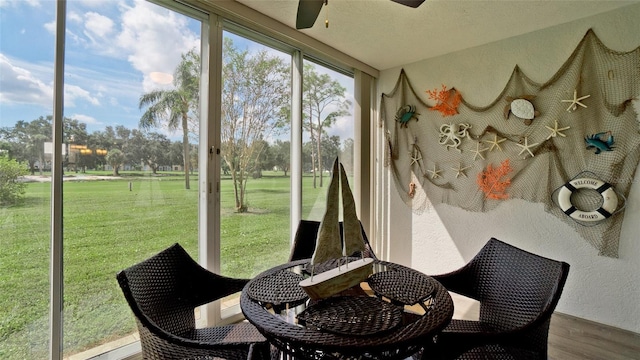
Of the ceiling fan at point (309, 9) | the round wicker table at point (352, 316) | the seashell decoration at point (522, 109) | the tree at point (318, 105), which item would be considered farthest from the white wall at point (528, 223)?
the round wicker table at point (352, 316)

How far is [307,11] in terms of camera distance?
161 centimetres

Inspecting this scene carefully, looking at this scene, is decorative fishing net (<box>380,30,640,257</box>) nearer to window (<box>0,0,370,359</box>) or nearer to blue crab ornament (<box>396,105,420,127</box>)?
blue crab ornament (<box>396,105,420,127</box>)

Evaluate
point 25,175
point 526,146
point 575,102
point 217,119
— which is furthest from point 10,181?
point 575,102

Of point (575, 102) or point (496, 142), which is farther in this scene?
point (496, 142)

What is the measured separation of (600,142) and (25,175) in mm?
3883

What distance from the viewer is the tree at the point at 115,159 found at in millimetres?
1839

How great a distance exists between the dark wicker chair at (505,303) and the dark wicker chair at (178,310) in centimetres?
83

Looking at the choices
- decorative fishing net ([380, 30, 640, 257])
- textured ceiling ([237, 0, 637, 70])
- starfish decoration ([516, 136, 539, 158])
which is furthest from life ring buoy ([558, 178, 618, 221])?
textured ceiling ([237, 0, 637, 70])

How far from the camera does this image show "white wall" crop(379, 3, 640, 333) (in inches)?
91.0

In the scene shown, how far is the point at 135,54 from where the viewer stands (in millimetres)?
1900

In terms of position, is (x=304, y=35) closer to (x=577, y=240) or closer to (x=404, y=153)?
(x=404, y=153)

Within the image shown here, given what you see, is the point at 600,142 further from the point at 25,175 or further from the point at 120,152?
the point at 25,175

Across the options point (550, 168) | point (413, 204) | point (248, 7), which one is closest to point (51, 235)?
point (248, 7)

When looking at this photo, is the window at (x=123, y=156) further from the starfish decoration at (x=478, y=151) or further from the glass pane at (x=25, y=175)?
the starfish decoration at (x=478, y=151)
